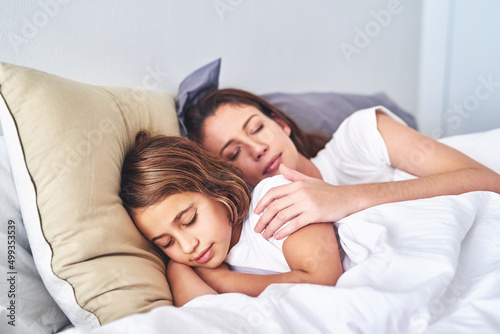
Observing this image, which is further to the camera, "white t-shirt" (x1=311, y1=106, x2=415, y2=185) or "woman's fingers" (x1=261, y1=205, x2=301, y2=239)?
"white t-shirt" (x1=311, y1=106, x2=415, y2=185)

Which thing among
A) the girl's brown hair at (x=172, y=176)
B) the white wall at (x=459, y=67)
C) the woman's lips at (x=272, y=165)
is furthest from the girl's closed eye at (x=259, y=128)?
the white wall at (x=459, y=67)

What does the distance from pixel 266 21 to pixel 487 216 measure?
1.30 meters

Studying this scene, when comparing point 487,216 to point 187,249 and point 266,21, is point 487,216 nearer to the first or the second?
point 187,249

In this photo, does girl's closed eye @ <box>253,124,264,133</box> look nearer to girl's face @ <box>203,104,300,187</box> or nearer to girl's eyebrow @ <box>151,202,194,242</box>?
girl's face @ <box>203,104,300,187</box>

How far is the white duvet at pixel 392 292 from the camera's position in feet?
2.09

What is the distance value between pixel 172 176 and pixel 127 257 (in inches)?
9.2

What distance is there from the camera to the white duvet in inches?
25.1

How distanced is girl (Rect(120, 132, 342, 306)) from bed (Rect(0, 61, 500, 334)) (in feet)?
0.18

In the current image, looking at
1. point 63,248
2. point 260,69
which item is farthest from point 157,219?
point 260,69

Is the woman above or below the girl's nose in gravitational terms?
above

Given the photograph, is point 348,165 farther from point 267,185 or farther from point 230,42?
point 230,42

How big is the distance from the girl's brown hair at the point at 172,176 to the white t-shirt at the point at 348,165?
0.06 metres

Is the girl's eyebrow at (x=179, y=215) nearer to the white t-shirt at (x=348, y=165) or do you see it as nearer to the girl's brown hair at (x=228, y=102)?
the white t-shirt at (x=348, y=165)

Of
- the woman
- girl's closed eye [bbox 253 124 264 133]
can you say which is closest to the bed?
the woman
